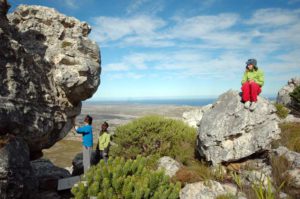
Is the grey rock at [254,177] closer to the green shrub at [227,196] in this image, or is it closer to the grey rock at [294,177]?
the grey rock at [294,177]

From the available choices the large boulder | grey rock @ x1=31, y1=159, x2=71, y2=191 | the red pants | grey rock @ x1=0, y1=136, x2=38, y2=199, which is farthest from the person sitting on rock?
grey rock @ x1=31, y1=159, x2=71, y2=191

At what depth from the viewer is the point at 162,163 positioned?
38.2 feet

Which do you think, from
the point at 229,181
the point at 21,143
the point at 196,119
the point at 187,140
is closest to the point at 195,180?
the point at 229,181

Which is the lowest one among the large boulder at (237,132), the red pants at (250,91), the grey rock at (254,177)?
the grey rock at (254,177)

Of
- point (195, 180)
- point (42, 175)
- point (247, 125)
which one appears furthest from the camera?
point (42, 175)

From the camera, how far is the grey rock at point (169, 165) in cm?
1100

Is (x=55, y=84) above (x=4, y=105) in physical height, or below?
above

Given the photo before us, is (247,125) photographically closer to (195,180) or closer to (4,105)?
(195,180)

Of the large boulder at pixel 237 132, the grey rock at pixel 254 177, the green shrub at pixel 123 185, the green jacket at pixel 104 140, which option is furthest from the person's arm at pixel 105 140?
the grey rock at pixel 254 177

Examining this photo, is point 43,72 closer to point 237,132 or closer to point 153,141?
point 153,141

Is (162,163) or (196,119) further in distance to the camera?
(196,119)

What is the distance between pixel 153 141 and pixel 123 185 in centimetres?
502

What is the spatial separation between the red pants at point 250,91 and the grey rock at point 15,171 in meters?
9.07

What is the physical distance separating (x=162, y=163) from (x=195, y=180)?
1801 mm
